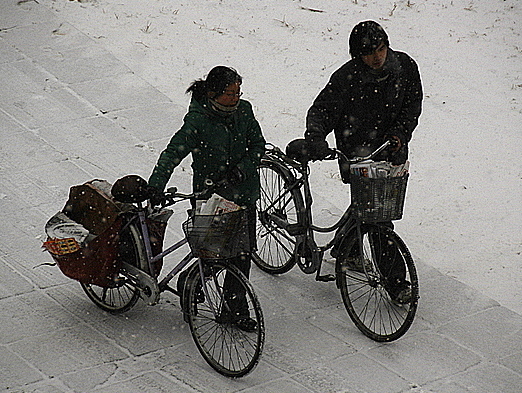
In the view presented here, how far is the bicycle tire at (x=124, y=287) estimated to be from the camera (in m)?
5.15

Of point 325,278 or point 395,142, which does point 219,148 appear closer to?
point 395,142

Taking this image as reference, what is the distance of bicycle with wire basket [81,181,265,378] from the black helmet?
4cm

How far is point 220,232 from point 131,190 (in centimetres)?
60

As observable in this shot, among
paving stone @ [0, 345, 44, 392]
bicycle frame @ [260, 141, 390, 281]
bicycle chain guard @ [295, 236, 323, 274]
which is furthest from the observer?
bicycle chain guard @ [295, 236, 323, 274]

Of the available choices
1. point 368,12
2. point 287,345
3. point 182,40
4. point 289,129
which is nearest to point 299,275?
point 287,345

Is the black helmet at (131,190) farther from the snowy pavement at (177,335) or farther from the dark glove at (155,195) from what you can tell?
the snowy pavement at (177,335)

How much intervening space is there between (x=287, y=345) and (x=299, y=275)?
1.08 metres

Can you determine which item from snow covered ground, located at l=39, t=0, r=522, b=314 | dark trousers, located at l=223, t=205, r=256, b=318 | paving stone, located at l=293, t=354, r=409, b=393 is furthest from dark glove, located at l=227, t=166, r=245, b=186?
snow covered ground, located at l=39, t=0, r=522, b=314

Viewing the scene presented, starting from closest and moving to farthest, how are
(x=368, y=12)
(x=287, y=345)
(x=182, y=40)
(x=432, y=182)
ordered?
1. (x=287, y=345)
2. (x=432, y=182)
3. (x=182, y=40)
4. (x=368, y=12)

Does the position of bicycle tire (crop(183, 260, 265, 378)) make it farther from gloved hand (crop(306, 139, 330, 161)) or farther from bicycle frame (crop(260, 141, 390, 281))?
gloved hand (crop(306, 139, 330, 161))

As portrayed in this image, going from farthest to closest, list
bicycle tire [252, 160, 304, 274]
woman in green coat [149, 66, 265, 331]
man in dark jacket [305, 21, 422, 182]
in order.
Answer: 1. bicycle tire [252, 160, 304, 274]
2. man in dark jacket [305, 21, 422, 182]
3. woman in green coat [149, 66, 265, 331]

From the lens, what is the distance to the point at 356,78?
543 centimetres

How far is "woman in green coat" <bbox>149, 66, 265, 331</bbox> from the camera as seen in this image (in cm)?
484

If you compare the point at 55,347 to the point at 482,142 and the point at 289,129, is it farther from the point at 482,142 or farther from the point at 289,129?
the point at 482,142
